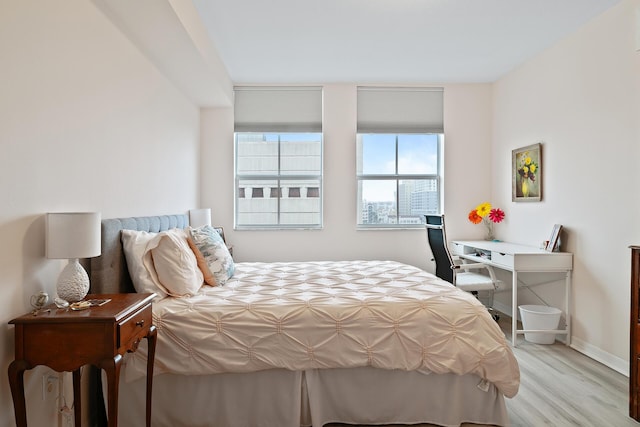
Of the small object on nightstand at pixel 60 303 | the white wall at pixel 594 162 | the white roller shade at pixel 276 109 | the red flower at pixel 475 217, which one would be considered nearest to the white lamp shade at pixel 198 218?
the white roller shade at pixel 276 109

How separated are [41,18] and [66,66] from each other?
249 mm

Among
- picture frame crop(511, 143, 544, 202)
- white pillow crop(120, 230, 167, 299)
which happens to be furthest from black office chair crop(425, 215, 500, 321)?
white pillow crop(120, 230, 167, 299)

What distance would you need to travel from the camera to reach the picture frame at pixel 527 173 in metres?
3.79

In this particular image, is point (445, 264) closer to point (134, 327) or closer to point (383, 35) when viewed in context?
point (383, 35)

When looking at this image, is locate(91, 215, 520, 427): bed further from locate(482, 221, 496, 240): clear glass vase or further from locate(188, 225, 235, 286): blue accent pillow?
locate(482, 221, 496, 240): clear glass vase

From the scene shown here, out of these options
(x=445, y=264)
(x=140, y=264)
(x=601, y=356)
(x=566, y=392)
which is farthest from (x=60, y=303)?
(x=601, y=356)

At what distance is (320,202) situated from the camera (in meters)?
4.74

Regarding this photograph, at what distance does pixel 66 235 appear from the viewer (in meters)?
1.62

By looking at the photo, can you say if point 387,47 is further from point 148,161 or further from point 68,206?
point 68,206

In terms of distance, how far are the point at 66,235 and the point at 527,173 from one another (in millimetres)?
4148

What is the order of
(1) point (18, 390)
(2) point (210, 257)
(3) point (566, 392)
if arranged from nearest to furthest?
(1) point (18, 390) → (3) point (566, 392) → (2) point (210, 257)

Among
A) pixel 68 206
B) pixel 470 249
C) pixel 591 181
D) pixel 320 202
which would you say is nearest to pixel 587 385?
pixel 591 181

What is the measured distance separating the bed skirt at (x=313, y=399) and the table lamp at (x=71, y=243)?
690 millimetres

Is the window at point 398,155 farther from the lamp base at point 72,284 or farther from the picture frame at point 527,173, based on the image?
the lamp base at point 72,284
